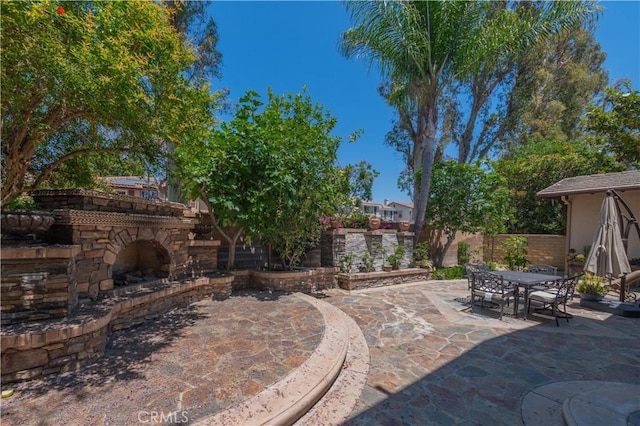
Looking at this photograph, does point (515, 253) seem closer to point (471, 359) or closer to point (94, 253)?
point (471, 359)

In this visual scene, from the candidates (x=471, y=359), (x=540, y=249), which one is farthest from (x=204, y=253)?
(x=540, y=249)

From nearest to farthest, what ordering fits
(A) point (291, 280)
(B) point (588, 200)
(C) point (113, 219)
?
(C) point (113, 219) → (A) point (291, 280) → (B) point (588, 200)

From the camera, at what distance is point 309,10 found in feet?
30.3

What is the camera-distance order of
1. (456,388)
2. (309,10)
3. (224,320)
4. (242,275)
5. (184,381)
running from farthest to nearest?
(309,10), (242,275), (224,320), (456,388), (184,381)

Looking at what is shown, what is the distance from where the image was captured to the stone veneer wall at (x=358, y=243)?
8953 mm

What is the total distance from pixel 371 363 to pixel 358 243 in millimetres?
5648

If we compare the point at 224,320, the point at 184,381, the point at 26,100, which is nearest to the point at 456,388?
the point at 184,381

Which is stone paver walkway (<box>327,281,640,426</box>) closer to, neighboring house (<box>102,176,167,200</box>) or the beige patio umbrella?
the beige patio umbrella

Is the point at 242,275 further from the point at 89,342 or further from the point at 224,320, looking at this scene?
Answer: the point at 89,342

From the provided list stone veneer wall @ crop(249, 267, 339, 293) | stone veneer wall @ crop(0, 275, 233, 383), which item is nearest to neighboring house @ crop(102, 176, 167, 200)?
stone veneer wall @ crop(249, 267, 339, 293)

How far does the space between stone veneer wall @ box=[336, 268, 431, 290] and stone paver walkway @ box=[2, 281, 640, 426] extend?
214cm

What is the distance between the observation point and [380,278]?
908cm

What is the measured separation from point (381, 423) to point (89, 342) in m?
3.59

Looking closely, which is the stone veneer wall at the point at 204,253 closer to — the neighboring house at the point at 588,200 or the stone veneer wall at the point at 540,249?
the stone veneer wall at the point at 540,249
